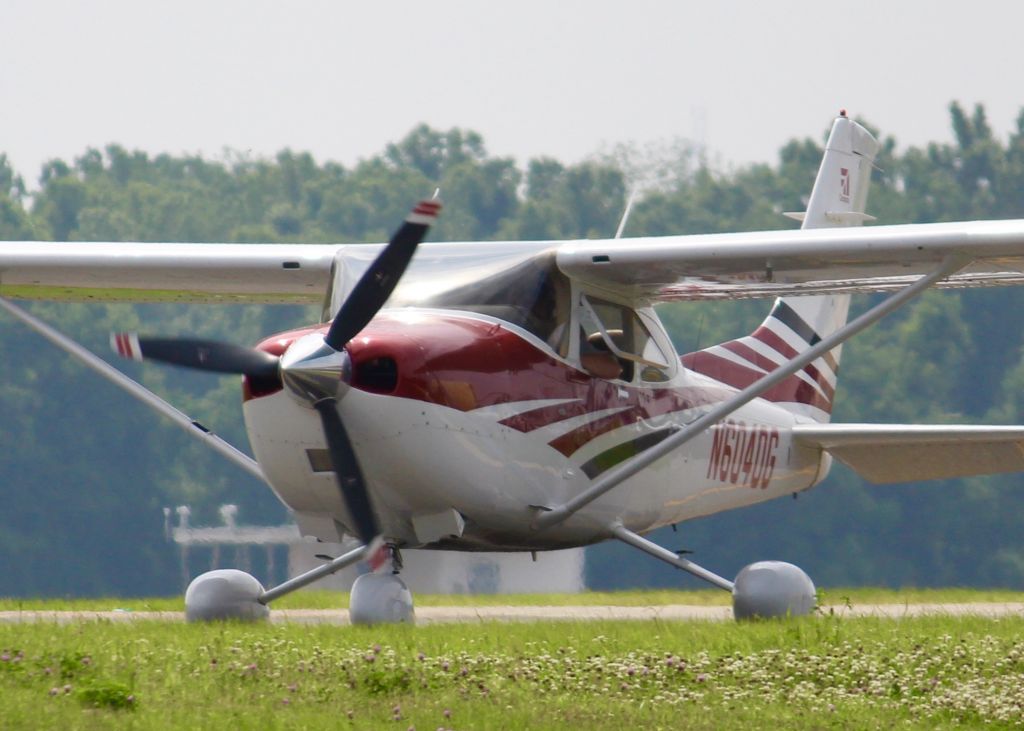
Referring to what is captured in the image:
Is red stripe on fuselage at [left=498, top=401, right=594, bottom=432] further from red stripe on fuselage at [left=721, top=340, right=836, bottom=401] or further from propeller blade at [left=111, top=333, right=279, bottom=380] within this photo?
red stripe on fuselage at [left=721, top=340, right=836, bottom=401]

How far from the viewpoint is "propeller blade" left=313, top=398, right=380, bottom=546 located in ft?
39.2

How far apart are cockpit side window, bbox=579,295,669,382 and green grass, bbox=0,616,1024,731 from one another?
9.34ft

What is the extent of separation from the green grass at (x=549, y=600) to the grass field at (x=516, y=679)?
5.95 metres

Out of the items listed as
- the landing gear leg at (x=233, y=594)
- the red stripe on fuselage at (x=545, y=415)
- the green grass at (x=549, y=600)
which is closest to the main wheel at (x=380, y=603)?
the landing gear leg at (x=233, y=594)

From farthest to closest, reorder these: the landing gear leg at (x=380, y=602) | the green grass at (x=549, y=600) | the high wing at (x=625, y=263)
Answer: the green grass at (x=549, y=600)
the high wing at (x=625, y=263)
the landing gear leg at (x=380, y=602)

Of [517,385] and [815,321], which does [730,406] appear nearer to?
[517,385]

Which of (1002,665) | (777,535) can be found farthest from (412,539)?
(777,535)

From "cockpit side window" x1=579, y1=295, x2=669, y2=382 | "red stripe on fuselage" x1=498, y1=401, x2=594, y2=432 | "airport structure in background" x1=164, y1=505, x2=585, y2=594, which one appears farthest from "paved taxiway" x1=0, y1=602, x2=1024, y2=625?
"airport structure in background" x1=164, y1=505, x2=585, y2=594

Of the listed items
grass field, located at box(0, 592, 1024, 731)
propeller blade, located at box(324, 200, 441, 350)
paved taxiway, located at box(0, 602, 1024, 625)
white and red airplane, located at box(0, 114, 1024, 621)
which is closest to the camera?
grass field, located at box(0, 592, 1024, 731)

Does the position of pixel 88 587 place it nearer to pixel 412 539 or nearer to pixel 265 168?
pixel 265 168

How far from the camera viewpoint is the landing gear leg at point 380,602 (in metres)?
12.7

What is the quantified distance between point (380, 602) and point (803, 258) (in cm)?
396

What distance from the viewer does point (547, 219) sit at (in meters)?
80.7

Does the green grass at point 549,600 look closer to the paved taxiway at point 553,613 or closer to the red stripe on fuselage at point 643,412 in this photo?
the paved taxiway at point 553,613
